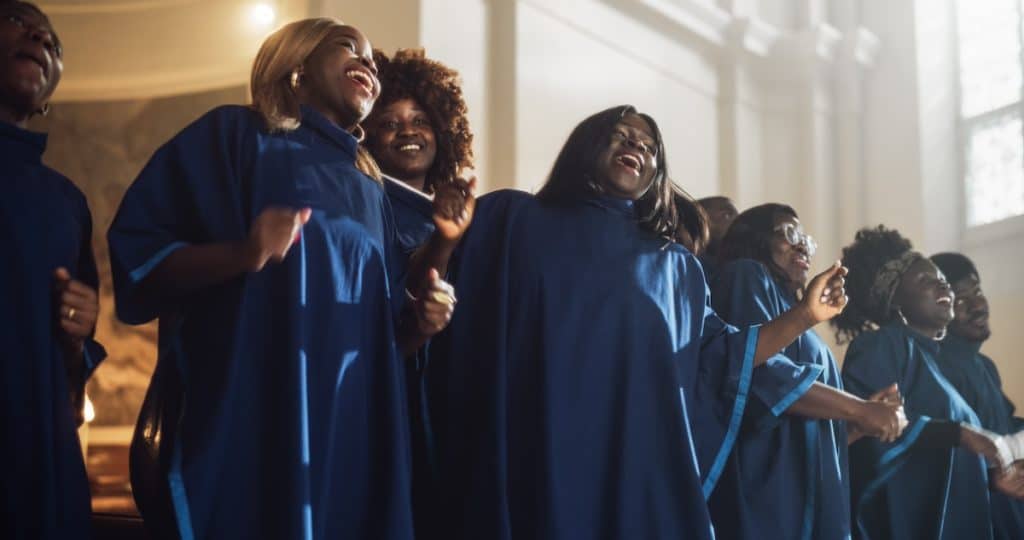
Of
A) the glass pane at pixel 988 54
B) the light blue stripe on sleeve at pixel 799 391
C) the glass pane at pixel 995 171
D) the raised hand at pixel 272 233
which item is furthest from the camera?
the glass pane at pixel 988 54

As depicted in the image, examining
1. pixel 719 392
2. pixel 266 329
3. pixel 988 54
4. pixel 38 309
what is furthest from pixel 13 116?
pixel 988 54

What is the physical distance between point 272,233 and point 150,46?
5823 mm

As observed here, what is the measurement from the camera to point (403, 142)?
12.8 feet

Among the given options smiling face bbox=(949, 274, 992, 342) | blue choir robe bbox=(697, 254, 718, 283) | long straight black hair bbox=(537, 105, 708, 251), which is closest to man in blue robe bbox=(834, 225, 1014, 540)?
smiling face bbox=(949, 274, 992, 342)

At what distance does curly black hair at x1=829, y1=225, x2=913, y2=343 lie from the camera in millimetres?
5418

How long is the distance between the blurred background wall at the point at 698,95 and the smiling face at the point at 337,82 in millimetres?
3152

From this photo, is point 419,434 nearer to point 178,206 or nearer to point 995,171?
point 178,206

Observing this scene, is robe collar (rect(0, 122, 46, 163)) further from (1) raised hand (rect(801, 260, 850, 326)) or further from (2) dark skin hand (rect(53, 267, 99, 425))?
(1) raised hand (rect(801, 260, 850, 326))

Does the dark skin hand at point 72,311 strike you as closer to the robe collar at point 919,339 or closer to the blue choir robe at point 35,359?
the blue choir robe at point 35,359

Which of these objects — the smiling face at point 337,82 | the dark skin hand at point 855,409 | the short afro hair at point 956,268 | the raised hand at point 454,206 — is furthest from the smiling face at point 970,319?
the smiling face at point 337,82

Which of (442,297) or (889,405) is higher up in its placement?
(442,297)

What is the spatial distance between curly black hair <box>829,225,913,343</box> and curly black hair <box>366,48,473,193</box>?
6.92ft

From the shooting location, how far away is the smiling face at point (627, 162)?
3.66 meters

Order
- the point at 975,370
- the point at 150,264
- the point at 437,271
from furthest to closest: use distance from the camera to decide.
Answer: the point at 975,370, the point at 437,271, the point at 150,264
